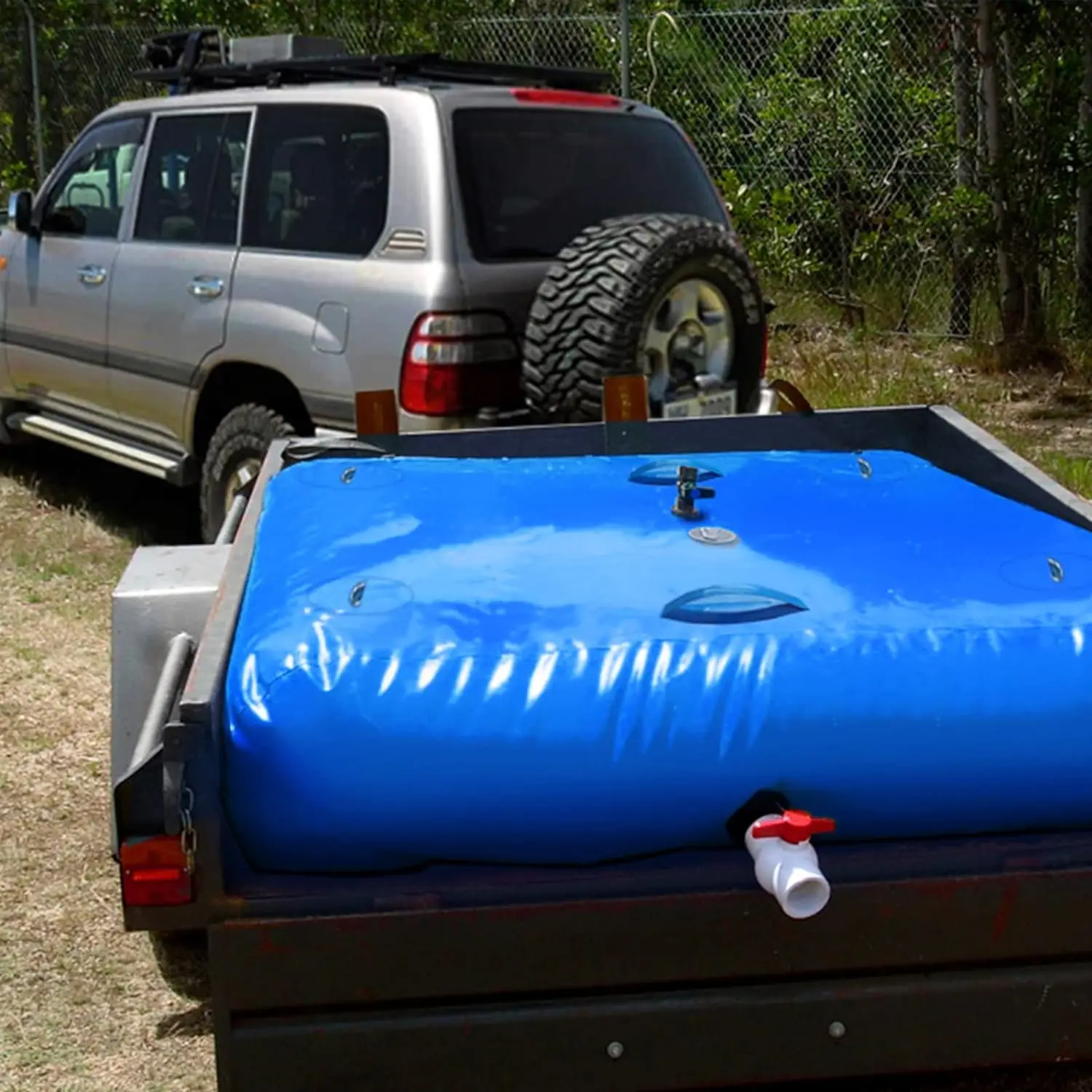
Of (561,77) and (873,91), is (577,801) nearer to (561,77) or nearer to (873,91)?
(561,77)

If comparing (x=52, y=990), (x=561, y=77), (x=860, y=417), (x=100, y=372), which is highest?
(x=561, y=77)

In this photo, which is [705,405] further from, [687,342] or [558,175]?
[558,175]

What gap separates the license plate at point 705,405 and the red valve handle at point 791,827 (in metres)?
→ 2.93

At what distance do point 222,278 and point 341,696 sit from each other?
3683 mm

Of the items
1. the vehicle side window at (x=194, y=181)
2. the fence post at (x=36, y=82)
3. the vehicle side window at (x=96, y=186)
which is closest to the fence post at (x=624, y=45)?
the vehicle side window at (x=96, y=186)

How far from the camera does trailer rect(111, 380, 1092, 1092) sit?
230 cm

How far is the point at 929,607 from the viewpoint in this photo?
256 centimetres

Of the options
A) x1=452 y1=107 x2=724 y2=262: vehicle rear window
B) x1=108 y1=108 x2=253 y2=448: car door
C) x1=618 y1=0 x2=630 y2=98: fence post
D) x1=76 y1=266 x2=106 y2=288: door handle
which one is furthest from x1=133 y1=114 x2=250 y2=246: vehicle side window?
x1=618 y1=0 x2=630 y2=98: fence post

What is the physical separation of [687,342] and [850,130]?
6.77 m

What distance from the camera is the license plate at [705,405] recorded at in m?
5.12

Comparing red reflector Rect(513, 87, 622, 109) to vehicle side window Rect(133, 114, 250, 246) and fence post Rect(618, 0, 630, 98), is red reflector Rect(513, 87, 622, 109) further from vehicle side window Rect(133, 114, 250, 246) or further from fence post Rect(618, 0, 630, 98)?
fence post Rect(618, 0, 630, 98)

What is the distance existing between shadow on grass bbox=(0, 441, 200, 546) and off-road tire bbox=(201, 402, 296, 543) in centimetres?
93

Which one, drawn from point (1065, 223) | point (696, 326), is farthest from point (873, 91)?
point (696, 326)

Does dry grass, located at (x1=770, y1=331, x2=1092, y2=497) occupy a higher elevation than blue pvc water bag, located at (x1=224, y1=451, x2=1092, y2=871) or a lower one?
lower
